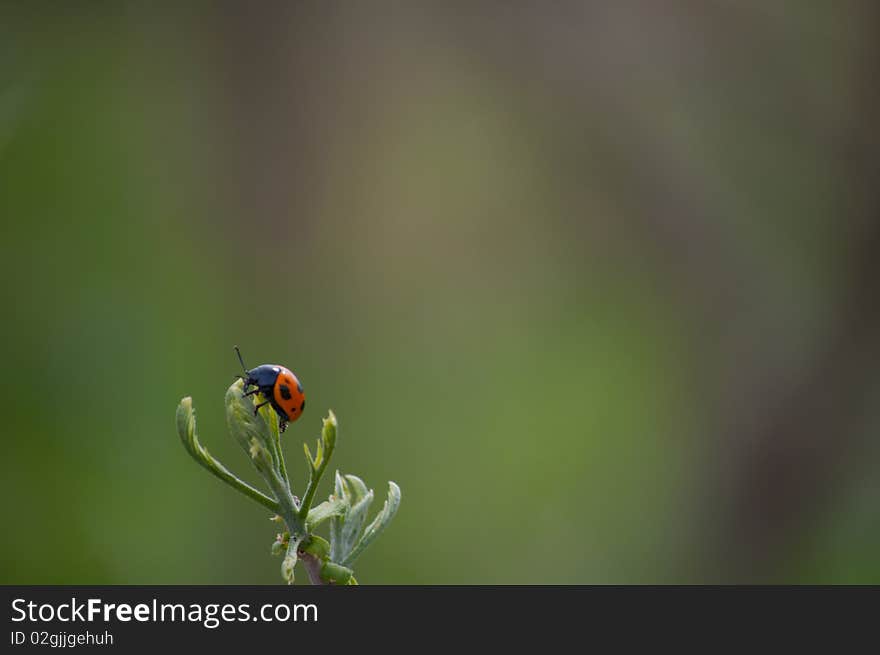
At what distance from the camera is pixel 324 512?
0.54m

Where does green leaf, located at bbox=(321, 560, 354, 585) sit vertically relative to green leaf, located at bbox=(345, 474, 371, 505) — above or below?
below

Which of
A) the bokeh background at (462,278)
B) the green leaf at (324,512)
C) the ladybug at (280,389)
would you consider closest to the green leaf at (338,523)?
the green leaf at (324,512)

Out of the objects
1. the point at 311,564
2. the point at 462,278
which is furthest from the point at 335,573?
the point at 462,278

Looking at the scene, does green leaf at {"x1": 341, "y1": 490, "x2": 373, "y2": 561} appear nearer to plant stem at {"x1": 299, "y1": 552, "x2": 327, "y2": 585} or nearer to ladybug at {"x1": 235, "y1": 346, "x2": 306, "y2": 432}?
plant stem at {"x1": 299, "y1": 552, "x2": 327, "y2": 585}

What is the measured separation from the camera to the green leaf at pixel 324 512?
20.2 inches

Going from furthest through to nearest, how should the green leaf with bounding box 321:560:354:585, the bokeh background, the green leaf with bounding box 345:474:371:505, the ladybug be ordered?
the bokeh background
the ladybug
the green leaf with bounding box 345:474:371:505
the green leaf with bounding box 321:560:354:585

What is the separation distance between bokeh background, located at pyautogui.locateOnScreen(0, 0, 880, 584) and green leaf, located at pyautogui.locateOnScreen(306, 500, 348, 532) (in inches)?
69.8

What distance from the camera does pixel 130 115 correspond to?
9.75ft

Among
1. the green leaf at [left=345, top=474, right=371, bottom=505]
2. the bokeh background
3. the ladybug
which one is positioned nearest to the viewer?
the green leaf at [left=345, top=474, right=371, bottom=505]

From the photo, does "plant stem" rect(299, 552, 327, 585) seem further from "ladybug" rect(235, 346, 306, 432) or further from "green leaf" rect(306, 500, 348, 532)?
"ladybug" rect(235, 346, 306, 432)

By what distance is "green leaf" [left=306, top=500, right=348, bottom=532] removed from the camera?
1.68ft

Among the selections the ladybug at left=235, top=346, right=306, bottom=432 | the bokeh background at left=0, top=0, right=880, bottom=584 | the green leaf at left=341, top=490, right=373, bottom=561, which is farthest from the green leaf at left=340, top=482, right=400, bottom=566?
the bokeh background at left=0, top=0, right=880, bottom=584

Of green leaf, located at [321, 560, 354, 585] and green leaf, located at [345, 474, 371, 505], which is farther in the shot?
green leaf, located at [345, 474, 371, 505]

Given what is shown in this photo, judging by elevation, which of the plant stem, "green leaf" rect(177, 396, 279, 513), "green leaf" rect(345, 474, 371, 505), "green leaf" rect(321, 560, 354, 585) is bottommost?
"green leaf" rect(321, 560, 354, 585)
